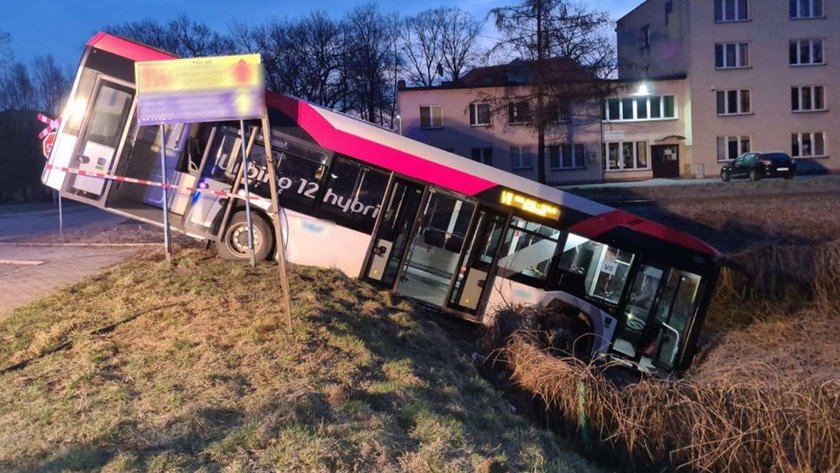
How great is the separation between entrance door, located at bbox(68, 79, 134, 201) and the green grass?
2.54 m

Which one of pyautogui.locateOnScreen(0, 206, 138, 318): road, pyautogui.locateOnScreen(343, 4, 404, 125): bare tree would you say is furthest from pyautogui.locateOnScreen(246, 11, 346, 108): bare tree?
pyautogui.locateOnScreen(0, 206, 138, 318): road

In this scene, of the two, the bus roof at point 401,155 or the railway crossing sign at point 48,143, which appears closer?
the bus roof at point 401,155

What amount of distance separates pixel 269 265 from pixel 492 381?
3.81m

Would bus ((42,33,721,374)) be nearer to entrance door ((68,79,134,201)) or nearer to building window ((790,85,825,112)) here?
entrance door ((68,79,134,201))

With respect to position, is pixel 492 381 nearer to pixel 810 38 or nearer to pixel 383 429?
pixel 383 429

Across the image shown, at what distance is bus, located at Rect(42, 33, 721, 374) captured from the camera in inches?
418

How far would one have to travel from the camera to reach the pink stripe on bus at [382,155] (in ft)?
34.7

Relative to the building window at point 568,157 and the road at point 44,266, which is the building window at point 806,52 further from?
the road at point 44,266

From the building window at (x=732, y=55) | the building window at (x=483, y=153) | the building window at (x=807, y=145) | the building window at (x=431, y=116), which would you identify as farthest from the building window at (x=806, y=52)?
the building window at (x=431, y=116)

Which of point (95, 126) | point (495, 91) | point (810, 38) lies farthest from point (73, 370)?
point (810, 38)

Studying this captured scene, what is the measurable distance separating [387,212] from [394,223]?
19 centimetres

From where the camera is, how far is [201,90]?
7676 mm

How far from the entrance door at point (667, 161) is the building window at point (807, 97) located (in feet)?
25.6

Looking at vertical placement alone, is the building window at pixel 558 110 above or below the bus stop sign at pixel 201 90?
above
